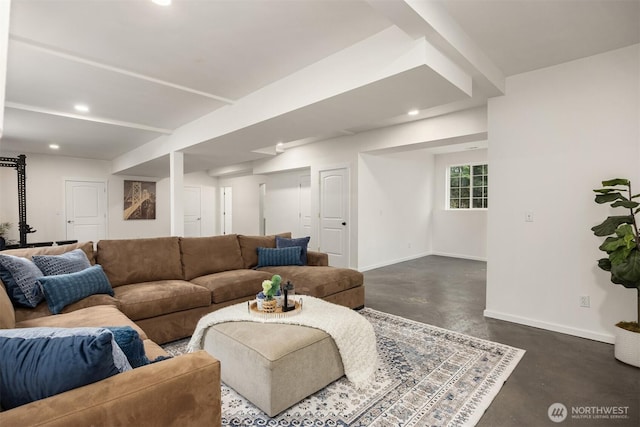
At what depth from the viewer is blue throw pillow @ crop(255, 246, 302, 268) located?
4.05 meters

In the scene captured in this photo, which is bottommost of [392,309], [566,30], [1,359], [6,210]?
[392,309]

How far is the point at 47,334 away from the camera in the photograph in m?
1.16

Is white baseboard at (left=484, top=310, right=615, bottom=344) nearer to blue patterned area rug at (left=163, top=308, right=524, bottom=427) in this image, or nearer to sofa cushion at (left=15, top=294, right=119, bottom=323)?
blue patterned area rug at (left=163, top=308, right=524, bottom=427)

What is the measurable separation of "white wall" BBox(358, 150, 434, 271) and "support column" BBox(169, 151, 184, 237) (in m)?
3.22

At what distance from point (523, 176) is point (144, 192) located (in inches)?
366

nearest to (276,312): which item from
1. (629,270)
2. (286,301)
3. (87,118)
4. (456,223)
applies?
(286,301)

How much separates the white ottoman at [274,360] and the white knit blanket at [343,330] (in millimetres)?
49

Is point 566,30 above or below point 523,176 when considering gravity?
above

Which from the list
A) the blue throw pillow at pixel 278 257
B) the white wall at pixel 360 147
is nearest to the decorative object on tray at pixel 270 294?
the blue throw pillow at pixel 278 257

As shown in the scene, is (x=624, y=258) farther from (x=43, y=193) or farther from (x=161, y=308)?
(x=43, y=193)

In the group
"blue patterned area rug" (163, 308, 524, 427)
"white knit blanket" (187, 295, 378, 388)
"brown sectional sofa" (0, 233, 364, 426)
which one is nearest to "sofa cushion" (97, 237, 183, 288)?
"brown sectional sofa" (0, 233, 364, 426)

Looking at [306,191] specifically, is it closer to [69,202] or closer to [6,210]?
[69,202]

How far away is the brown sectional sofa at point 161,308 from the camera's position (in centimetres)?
103

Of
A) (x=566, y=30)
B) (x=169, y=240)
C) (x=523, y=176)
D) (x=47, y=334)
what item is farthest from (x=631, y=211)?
(x=169, y=240)
